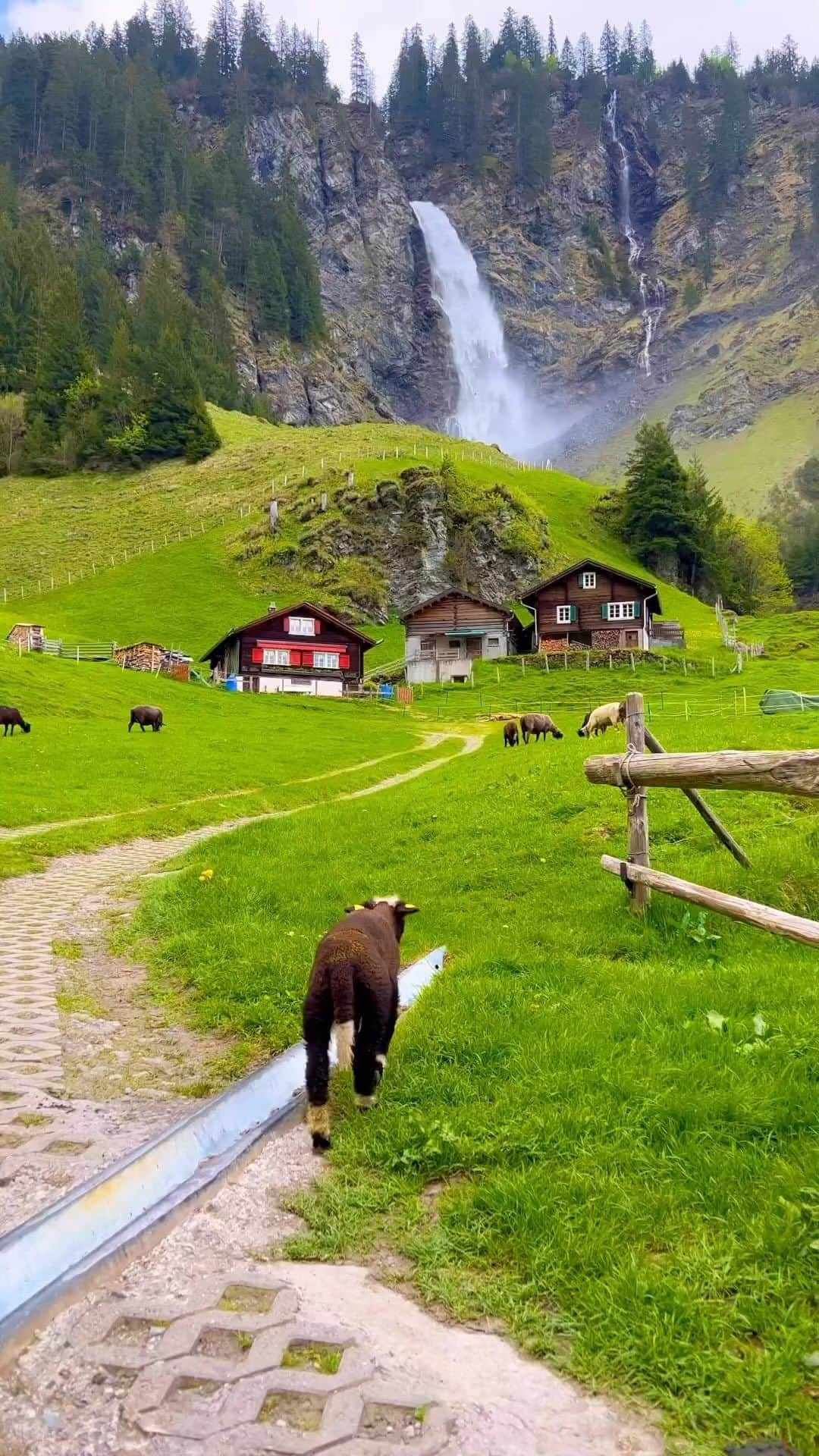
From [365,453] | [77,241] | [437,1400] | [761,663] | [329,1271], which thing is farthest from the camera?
[77,241]

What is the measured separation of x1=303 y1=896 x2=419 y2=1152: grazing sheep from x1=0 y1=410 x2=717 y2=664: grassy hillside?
69.3 m

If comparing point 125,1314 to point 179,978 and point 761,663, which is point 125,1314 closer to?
point 179,978

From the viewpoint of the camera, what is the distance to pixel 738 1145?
447 cm

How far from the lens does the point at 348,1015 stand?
4.97 m

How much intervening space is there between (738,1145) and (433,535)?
93.4 metres

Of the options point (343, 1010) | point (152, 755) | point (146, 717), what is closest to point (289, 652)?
point (146, 717)

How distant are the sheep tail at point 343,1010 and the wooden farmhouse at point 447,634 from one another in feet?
231

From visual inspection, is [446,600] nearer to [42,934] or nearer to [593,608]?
[593,608]

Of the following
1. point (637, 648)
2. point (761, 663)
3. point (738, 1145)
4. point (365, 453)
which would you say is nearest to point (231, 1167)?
point (738, 1145)

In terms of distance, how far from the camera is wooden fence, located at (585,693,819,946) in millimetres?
6648

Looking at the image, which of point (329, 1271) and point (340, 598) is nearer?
point (329, 1271)

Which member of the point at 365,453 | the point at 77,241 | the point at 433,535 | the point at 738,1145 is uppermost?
the point at 77,241

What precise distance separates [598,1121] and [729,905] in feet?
9.98

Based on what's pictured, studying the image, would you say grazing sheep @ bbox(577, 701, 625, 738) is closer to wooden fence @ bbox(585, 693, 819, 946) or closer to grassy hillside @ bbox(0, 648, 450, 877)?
grassy hillside @ bbox(0, 648, 450, 877)
